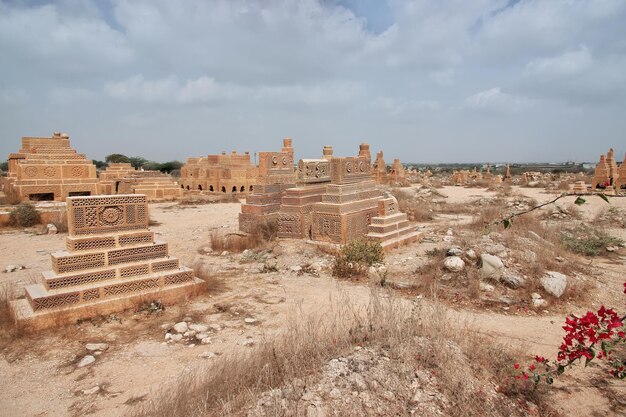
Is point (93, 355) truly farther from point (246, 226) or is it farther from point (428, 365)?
point (246, 226)

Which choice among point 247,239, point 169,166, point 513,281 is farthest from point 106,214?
point 169,166

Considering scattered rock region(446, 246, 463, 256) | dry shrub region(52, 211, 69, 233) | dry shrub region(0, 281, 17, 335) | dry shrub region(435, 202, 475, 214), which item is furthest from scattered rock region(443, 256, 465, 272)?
dry shrub region(52, 211, 69, 233)

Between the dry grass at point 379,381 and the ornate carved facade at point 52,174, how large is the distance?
18.3 meters

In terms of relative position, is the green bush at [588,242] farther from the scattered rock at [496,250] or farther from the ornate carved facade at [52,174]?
the ornate carved facade at [52,174]

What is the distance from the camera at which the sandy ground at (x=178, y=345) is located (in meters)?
3.83

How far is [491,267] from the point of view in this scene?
23.5 feet

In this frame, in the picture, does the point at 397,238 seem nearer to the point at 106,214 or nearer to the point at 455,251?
the point at 455,251

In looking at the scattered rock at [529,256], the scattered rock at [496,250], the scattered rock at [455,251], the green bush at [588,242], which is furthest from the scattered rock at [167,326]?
the green bush at [588,242]

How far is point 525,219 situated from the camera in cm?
1279

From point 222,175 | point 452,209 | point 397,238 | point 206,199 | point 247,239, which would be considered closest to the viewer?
point 397,238

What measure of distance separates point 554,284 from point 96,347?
7.05m

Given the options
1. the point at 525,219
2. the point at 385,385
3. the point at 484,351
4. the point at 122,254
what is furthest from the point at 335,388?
the point at 525,219

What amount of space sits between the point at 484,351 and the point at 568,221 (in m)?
13.9

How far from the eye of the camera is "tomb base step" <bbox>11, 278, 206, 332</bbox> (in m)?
5.31
